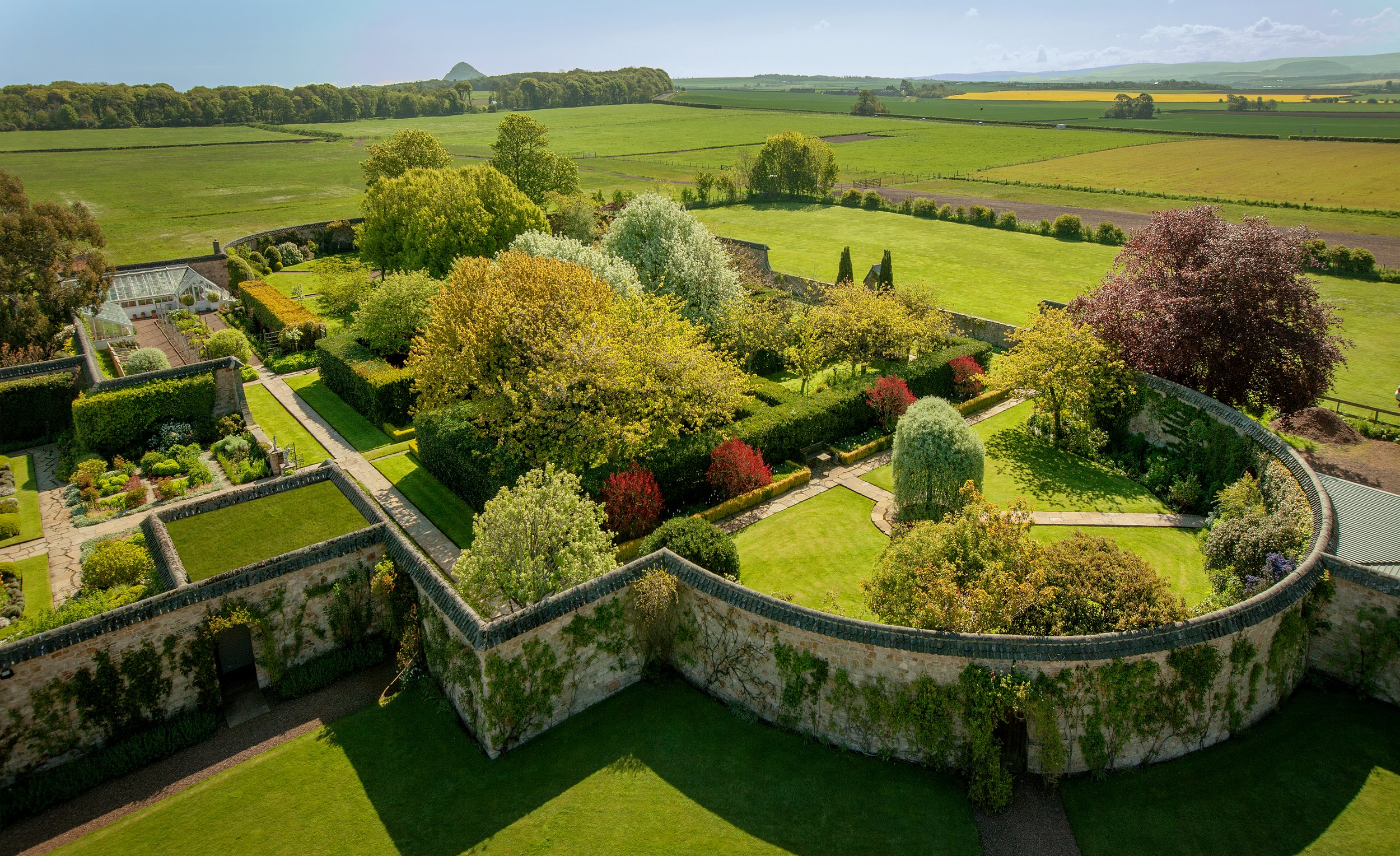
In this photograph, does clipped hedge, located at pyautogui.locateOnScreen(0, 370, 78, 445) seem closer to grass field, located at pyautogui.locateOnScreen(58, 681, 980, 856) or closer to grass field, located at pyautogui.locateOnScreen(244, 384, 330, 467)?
grass field, located at pyautogui.locateOnScreen(244, 384, 330, 467)

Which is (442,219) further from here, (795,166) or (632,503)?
(795,166)

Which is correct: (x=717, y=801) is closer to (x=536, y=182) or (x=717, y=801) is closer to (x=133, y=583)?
(x=133, y=583)

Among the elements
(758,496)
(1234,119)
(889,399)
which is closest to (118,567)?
(758,496)

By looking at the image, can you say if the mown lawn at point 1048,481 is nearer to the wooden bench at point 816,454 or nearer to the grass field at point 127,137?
the wooden bench at point 816,454

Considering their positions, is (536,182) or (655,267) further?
(536,182)

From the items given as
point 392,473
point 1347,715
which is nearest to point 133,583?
point 392,473

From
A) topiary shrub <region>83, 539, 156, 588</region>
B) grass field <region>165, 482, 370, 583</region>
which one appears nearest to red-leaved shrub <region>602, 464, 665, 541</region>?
grass field <region>165, 482, 370, 583</region>
